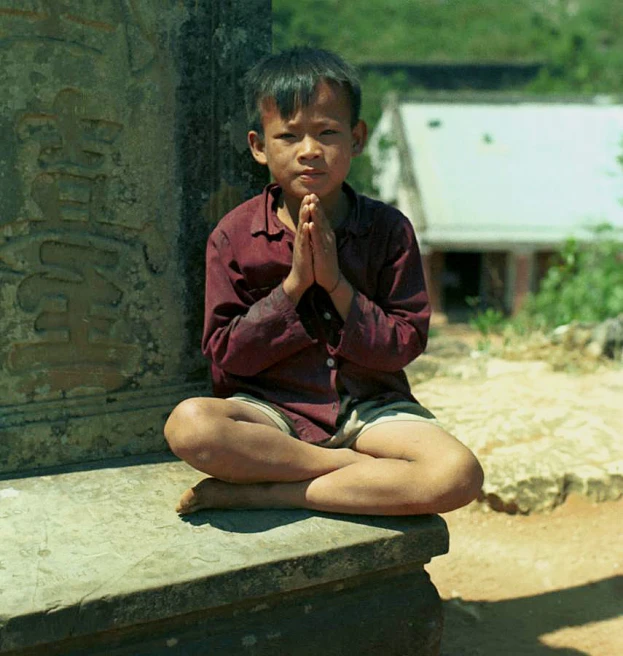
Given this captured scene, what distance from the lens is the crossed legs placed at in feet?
7.13

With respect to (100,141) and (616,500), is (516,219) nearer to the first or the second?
(616,500)

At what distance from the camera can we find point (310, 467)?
7.46 feet

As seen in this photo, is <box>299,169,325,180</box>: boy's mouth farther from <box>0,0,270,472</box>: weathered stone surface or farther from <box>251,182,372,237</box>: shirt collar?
<box>0,0,270,472</box>: weathered stone surface

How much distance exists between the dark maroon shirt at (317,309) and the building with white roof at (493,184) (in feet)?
35.4

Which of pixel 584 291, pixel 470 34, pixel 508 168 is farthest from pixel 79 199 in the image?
pixel 470 34

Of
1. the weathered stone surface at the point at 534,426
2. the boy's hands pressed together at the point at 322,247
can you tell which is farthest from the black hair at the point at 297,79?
the weathered stone surface at the point at 534,426

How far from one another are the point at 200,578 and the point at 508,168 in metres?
14.3

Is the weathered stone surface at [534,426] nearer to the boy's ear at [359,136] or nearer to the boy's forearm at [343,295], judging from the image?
the boy's forearm at [343,295]

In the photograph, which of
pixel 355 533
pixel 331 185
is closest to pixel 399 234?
pixel 331 185

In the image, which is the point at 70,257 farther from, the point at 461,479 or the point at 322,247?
the point at 461,479

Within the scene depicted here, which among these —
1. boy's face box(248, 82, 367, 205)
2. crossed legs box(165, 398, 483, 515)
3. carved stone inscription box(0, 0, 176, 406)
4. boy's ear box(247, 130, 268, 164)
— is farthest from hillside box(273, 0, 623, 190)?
crossed legs box(165, 398, 483, 515)

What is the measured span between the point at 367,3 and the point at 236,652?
32.2 m

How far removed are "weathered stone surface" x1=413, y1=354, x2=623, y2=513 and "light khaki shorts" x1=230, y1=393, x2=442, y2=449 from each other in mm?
1289

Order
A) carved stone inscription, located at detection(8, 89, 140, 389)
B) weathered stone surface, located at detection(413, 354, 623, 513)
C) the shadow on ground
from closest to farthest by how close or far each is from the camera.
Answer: carved stone inscription, located at detection(8, 89, 140, 389) → the shadow on ground → weathered stone surface, located at detection(413, 354, 623, 513)
